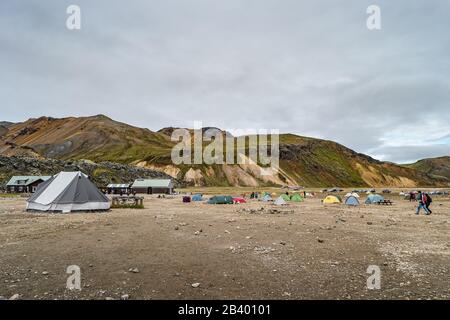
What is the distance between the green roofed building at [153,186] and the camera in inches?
3698

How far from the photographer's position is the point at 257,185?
6033 inches

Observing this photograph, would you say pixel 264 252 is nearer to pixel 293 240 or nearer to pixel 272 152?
pixel 293 240

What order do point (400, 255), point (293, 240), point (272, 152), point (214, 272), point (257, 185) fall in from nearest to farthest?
point (214, 272)
point (400, 255)
point (293, 240)
point (257, 185)
point (272, 152)

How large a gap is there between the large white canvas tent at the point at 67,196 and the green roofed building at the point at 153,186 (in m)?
62.8

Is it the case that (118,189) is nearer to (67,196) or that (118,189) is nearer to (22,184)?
(22,184)

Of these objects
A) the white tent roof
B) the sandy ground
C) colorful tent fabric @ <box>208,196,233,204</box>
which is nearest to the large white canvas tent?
the white tent roof

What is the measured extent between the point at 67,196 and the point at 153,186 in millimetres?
66160

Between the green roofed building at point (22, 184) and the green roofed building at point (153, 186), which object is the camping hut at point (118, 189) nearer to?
the green roofed building at point (153, 186)

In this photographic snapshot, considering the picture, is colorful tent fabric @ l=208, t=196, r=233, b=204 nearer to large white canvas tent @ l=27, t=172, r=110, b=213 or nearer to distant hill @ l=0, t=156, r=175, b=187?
large white canvas tent @ l=27, t=172, r=110, b=213

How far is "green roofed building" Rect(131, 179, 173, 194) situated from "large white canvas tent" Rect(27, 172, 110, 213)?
206ft

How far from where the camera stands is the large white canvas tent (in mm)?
28688

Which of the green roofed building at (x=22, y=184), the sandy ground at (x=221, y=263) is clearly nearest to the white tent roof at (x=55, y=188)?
the sandy ground at (x=221, y=263)

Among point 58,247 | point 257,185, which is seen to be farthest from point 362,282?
point 257,185
